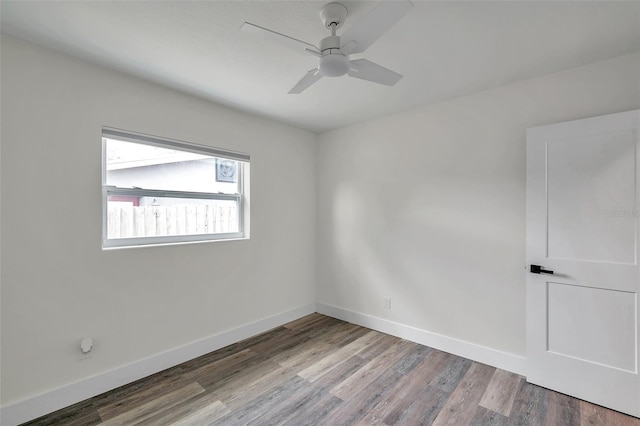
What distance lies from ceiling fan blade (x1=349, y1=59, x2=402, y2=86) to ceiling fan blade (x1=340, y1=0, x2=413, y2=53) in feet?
0.38

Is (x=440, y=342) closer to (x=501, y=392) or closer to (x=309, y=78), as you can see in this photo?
(x=501, y=392)

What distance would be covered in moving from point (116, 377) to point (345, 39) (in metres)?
2.87

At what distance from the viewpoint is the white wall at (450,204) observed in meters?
2.34

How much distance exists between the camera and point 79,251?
207 cm

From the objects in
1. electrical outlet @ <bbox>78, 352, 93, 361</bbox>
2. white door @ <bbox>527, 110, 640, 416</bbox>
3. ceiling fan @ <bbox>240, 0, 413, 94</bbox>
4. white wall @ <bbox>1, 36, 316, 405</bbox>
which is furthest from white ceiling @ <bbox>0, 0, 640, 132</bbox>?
electrical outlet @ <bbox>78, 352, 93, 361</bbox>

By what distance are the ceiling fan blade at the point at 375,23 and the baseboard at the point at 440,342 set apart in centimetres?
271

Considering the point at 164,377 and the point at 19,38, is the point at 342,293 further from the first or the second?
the point at 19,38

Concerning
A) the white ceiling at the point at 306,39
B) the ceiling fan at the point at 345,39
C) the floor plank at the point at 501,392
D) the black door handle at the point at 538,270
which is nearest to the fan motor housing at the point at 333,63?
the ceiling fan at the point at 345,39

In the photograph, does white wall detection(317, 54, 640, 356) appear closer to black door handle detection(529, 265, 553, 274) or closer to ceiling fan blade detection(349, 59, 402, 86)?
black door handle detection(529, 265, 553, 274)

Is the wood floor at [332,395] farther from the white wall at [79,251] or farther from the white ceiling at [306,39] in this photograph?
the white ceiling at [306,39]

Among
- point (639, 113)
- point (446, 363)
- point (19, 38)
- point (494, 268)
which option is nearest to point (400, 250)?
point (494, 268)

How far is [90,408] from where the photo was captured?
6.51ft

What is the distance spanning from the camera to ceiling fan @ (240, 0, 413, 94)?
4.07 ft

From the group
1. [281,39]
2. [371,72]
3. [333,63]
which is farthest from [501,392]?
[281,39]
